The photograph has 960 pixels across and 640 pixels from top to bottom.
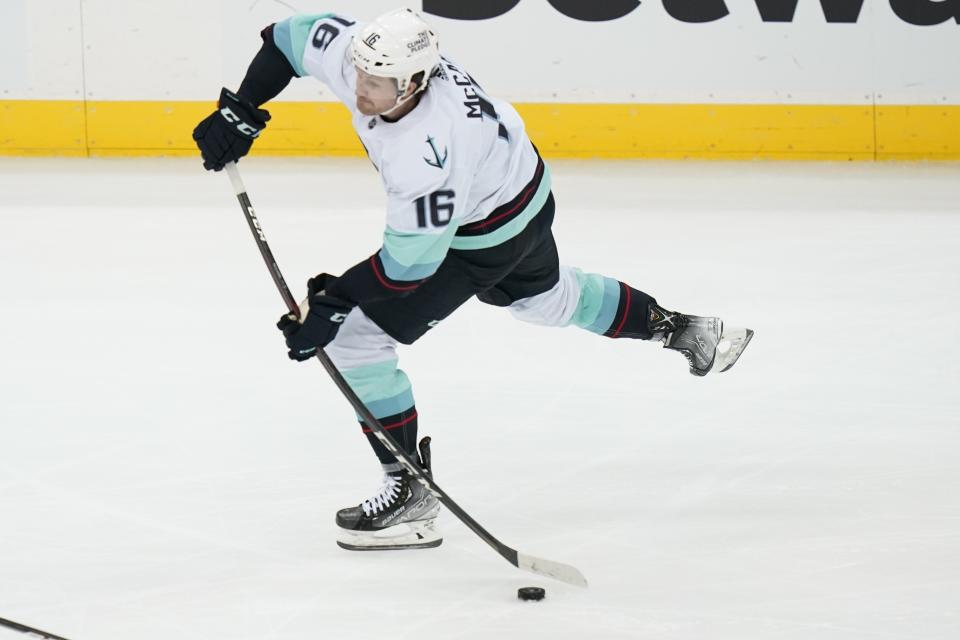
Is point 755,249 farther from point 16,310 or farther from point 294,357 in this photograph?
point 294,357

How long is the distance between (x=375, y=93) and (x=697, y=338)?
1195mm

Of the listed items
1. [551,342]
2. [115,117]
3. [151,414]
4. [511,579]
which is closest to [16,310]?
[151,414]

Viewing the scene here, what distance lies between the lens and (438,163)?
7.58 feet

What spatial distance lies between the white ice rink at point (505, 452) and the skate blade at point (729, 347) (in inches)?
6.6

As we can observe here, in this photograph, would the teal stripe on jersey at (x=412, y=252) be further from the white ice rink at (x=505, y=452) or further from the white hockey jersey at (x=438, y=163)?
the white ice rink at (x=505, y=452)

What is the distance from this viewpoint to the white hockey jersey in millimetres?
2314

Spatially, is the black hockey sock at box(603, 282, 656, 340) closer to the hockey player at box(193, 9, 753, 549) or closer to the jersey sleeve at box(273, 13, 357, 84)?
the hockey player at box(193, 9, 753, 549)

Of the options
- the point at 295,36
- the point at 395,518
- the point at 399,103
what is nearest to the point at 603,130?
the point at 295,36

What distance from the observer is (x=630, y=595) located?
2.37 metres

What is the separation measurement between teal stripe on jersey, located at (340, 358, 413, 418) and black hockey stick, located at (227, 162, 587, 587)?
0.03 m

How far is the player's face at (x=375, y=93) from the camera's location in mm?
2336

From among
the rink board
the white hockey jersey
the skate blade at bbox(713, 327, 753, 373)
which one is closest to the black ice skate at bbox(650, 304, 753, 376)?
the skate blade at bbox(713, 327, 753, 373)

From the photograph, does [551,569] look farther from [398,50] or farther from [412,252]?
[398,50]

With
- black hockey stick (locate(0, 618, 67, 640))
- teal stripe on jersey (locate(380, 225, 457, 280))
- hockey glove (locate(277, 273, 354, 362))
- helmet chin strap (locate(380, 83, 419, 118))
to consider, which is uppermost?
helmet chin strap (locate(380, 83, 419, 118))
